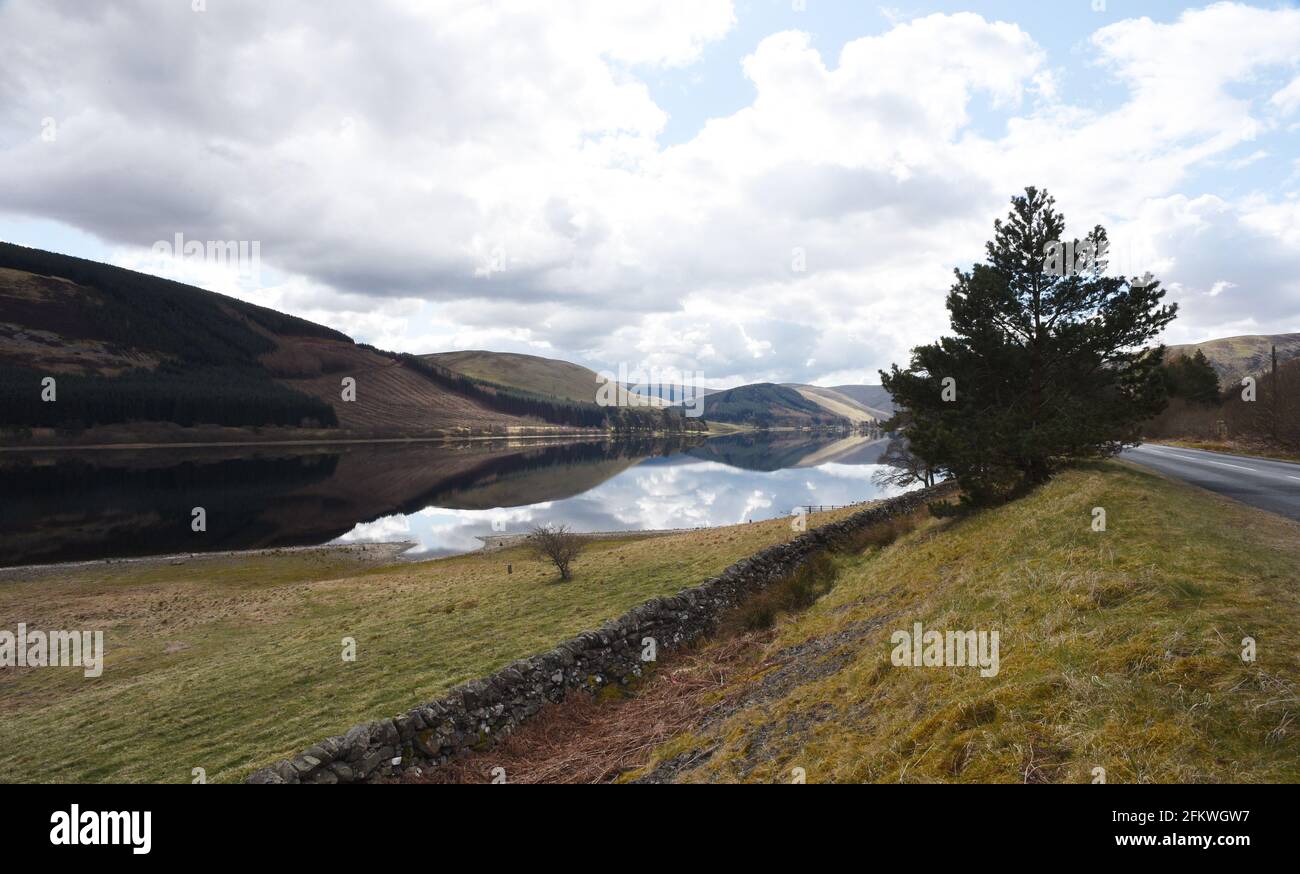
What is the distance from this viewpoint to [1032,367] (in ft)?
75.2

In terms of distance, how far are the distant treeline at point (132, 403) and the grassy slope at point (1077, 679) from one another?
206m

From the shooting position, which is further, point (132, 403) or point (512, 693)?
point (132, 403)

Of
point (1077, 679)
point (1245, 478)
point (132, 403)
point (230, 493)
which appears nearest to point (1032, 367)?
point (1245, 478)

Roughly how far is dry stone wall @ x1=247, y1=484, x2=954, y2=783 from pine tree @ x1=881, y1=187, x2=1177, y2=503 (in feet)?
32.6

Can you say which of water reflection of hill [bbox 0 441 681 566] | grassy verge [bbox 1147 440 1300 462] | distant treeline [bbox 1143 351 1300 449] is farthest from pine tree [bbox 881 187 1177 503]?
water reflection of hill [bbox 0 441 681 566]

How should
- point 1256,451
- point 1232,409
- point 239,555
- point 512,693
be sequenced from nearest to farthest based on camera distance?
point 512,693, point 1256,451, point 239,555, point 1232,409

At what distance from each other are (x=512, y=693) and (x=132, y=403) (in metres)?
210

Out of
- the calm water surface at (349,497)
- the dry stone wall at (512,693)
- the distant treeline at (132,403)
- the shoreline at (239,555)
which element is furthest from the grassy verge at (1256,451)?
the distant treeline at (132,403)

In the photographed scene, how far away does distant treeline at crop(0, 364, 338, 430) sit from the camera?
14488 centimetres

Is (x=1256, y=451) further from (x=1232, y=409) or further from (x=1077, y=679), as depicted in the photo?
(x=1077, y=679)

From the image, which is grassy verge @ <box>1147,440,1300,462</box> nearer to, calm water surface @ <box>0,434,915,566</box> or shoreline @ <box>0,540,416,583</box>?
calm water surface @ <box>0,434,915,566</box>

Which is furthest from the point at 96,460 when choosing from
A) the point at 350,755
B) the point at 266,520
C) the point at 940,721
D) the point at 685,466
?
the point at 940,721

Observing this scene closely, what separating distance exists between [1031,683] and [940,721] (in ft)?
3.83

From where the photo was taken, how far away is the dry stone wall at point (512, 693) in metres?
8.85
